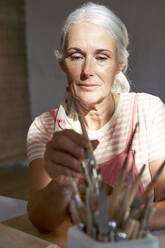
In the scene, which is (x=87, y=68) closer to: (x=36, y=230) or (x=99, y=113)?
(x=99, y=113)

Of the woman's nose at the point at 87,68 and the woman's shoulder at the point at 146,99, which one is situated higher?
the woman's nose at the point at 87,68

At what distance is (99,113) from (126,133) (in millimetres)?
125

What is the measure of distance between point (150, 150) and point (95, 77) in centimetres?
33

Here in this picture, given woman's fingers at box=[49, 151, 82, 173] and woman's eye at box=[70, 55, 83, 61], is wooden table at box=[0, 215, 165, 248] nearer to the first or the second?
woman's fingers at box=[49, 151, 82, 173]

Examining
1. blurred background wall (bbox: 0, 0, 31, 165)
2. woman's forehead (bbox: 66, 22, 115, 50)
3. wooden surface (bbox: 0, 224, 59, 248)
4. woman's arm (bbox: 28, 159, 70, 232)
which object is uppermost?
woman's forehead (bbox: 66, 22, 115, 50)

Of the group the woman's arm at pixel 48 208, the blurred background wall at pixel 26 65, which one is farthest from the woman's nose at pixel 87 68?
the blurred background wall at pixel 26 65

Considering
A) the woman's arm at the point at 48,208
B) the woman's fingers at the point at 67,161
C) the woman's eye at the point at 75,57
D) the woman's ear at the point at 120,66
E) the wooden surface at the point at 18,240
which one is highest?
the woman's eye at the point at 75,57

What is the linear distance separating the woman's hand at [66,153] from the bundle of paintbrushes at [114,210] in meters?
0.08

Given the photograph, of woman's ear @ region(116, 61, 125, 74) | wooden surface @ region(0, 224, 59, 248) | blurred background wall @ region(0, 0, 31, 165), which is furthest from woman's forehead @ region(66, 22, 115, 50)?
blurred background wall @ region(0, 0, 31, 165)

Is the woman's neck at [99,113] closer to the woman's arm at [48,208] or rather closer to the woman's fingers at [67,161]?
the woman's arm at [48,208]

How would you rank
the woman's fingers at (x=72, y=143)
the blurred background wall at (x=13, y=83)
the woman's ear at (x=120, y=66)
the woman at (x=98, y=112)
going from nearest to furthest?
1. the woman's fingers at (x=72, y=143)
2. the woman at (x=98, y=112)
3. the woman's ear at (x=120, y=66)
4. the blurred background wall at (x=13, y=83)

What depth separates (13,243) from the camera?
0.74 metres

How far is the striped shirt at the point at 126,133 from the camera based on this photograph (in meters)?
1.26

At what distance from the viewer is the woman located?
100 cm
